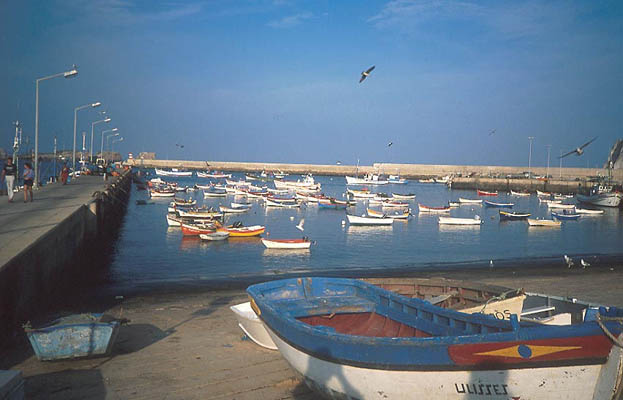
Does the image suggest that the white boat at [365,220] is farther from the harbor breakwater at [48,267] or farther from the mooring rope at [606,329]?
the mooring rope at [606,329]

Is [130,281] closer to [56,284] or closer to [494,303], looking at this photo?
[56,284]

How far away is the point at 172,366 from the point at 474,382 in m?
5.29

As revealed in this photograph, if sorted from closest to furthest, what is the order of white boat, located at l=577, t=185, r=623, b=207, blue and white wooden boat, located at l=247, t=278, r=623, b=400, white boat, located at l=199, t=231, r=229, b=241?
1. blue and white wooden boat, located at l=247, t=278, r=623, b=400
2. white boat, located at l=199, t=231, r=229, b=241
3. white boat, located at l=577, t=185, r=623, b=207

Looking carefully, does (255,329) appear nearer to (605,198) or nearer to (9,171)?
(9,171)

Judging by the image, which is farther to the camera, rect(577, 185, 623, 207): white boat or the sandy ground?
rect(577, 185, 623, 207): white boat

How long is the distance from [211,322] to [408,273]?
10948mm

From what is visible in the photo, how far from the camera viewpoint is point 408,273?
2088 centimetres

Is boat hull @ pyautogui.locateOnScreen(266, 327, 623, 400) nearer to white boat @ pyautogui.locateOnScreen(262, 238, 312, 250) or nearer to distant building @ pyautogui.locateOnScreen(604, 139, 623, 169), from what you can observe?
white boat @ pyautogui.locateOnScreen(262, 238, 312, 250)

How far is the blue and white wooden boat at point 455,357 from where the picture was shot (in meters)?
5.43

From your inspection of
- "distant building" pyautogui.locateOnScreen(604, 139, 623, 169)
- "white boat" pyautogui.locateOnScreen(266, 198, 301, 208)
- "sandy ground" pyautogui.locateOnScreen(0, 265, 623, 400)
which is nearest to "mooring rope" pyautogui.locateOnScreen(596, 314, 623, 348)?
"sandy ground" pyautogui.locateOnScreen(0, 265, 623, 400)

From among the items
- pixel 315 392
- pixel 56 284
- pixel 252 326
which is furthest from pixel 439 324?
pixel 56 284

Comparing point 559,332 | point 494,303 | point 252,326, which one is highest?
point 559,332

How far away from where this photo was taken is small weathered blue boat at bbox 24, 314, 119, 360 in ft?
27.7

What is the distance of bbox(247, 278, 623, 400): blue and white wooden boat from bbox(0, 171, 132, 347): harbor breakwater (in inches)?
232
